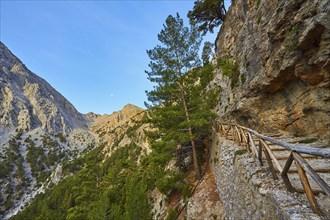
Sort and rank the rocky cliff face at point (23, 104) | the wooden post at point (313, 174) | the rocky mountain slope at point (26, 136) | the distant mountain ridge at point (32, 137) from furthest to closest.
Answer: the rocky cliff face at point (23, 104) → the rocky mountain slope at point (26, 136) → the distant mountain ridge at point (32, 137) → the wooden post at point (313, 174)

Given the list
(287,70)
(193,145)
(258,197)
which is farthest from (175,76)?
(258,197)

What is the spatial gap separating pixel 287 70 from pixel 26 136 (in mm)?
124226

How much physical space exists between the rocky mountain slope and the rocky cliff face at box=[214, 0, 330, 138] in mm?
81473

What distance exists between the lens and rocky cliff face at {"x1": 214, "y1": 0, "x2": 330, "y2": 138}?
22.6ft

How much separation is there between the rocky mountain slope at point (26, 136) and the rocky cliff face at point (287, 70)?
81473mm

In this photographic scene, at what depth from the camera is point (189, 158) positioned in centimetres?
1748

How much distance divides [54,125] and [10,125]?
20.8 m

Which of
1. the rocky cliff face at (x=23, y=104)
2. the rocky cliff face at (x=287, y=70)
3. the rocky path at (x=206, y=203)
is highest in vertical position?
the rocky cliff face at (x=23, y=104)

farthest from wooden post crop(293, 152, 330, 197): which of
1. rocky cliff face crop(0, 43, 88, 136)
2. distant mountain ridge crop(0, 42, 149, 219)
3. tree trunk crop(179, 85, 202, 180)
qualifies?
rocky cliff face crop(0, 43, 88, 136)

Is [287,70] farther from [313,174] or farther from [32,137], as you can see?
[32,137]

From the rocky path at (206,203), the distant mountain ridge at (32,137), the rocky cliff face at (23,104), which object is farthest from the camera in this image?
the rocky cliff face at (23,104)

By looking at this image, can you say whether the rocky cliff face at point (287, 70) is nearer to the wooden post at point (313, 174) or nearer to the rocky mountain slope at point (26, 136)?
the wooden post at point (313, 174)

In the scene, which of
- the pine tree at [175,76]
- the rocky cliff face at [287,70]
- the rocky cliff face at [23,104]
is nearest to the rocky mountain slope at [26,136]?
the rocky cliff face at [23,104]

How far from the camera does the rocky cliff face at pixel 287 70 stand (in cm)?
689
